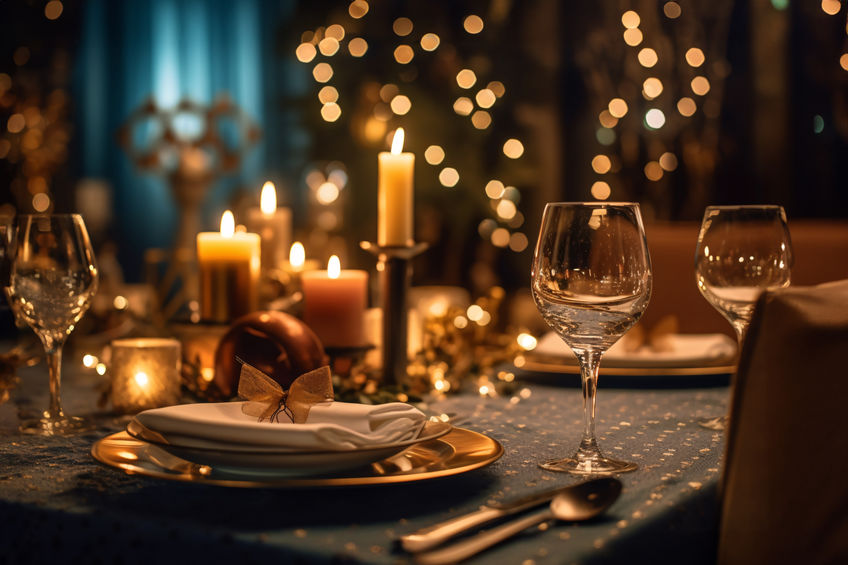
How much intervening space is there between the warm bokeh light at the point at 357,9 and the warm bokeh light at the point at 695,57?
1401 millimetres

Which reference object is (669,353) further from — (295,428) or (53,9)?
(53,9)

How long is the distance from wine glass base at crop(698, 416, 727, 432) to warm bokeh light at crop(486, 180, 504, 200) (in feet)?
10.4

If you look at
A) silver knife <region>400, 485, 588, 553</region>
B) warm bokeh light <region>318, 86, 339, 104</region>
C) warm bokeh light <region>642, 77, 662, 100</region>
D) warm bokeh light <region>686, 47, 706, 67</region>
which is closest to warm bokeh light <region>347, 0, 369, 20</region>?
warm bokeh light <region>318, 86, 339, 104</region>

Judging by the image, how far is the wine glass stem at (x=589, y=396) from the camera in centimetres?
83

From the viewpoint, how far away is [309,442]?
26.1 inches

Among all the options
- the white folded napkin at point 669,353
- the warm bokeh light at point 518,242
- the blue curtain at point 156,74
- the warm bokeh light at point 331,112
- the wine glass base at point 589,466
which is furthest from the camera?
the blue curtain at point 156,74

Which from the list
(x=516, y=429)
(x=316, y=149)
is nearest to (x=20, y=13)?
(x=316, y=149)

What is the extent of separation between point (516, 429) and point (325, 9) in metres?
3.39

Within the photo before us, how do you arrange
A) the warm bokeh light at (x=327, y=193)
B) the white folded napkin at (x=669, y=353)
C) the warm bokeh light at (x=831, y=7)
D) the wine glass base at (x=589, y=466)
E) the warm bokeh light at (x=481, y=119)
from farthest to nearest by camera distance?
the warm bokeh light at (x=327, y=193) < the warm bokeh light at (x=481, y=119) < the warm bokeh light at (x=831, y=7) < the white folded napkin at (x=669, y=353) < the wine glass base at (x=589, y=466)

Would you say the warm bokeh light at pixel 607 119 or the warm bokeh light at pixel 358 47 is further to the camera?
the warm bokeh light at pixel 607 119

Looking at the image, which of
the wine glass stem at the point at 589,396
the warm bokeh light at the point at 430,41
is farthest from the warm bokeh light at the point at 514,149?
the wine glass stem at the point at 589,396

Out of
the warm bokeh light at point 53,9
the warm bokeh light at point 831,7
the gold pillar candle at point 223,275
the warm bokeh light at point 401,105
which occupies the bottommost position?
the gold pillar candle at point 223,275

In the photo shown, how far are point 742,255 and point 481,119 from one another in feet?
10.6

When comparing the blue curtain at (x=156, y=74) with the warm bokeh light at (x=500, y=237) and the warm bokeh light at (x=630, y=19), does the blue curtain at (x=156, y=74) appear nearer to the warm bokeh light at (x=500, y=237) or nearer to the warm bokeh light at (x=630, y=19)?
the warm bokeh light at (x=500, y=237)
